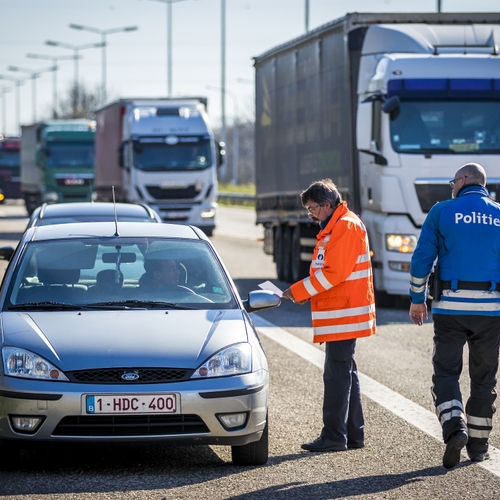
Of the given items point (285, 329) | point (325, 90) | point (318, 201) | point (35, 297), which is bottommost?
point (285, 329)

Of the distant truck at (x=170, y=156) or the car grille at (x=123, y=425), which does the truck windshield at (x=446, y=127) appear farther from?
the distant truck at (x=170, y=156)

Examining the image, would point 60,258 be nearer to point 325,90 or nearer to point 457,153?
point 457,153

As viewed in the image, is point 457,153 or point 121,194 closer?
point 457,153

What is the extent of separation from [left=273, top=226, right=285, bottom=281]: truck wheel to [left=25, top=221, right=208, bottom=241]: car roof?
1176cm

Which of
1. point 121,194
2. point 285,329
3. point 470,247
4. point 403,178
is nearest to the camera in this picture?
point 470,247

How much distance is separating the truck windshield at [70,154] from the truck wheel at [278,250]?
69.1ft

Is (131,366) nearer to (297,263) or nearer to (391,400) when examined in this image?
(391,400)

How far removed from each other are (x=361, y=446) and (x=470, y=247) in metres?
1.37

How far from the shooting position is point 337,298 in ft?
23.4

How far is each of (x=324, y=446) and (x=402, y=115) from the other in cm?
871

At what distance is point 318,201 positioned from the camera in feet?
23.4

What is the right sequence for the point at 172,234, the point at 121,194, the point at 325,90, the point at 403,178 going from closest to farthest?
1. the point at 172,234
2. the point at 403,178
3. the point at 325,90
4. the point at 121,194

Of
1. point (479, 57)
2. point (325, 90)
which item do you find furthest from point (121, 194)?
point (479, 57)

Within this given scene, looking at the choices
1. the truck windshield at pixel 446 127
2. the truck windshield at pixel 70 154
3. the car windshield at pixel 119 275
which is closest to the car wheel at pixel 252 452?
the car windshield at pixel 119 275
